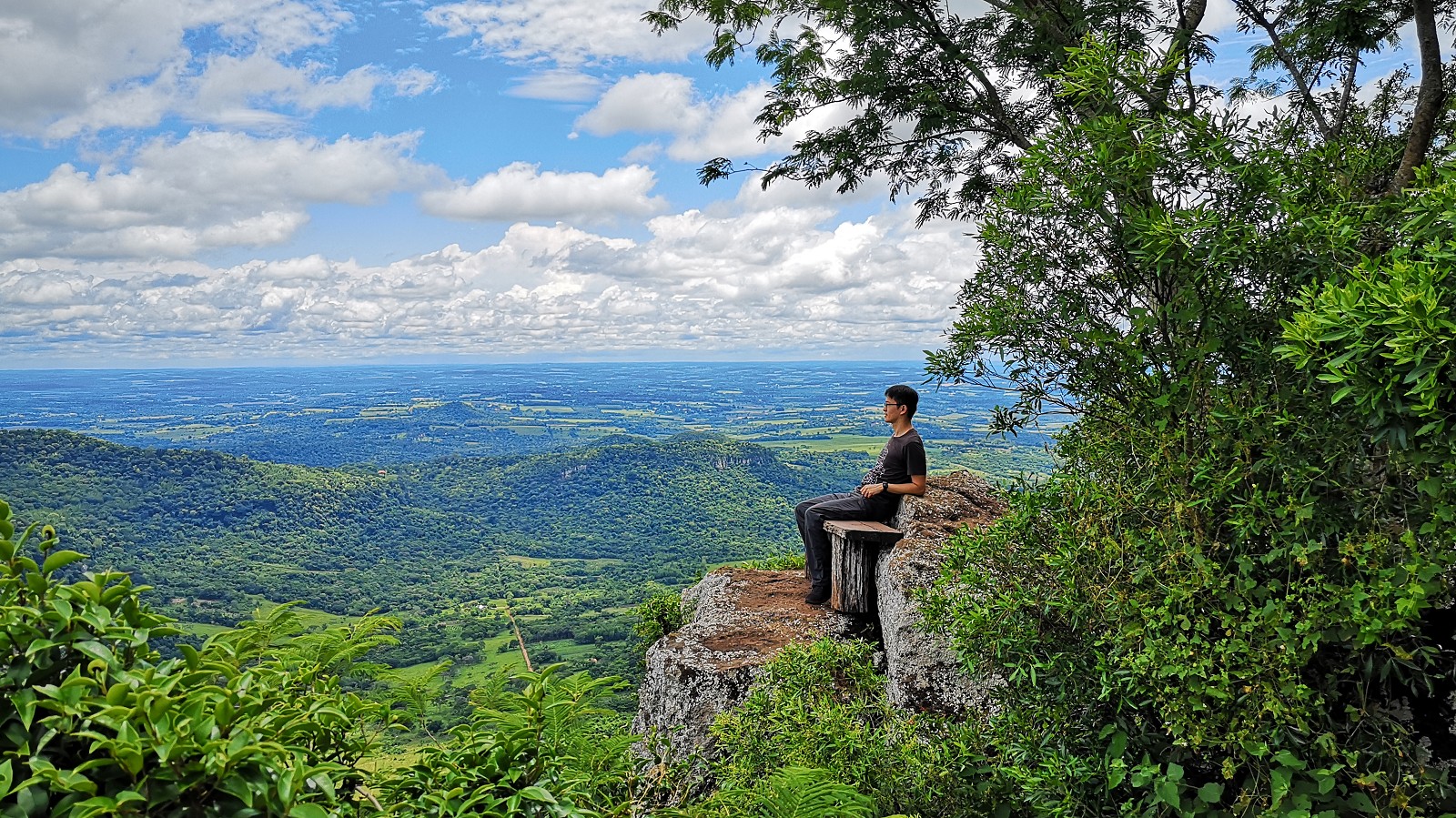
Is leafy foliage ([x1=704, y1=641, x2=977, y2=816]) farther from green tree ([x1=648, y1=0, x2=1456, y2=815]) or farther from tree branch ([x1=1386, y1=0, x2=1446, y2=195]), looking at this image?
tree branch ([x1=1386, y1=0, x2=1446, y2=195])

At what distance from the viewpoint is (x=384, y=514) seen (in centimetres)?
7156

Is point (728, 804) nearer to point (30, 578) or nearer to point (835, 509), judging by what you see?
point (30, 578)

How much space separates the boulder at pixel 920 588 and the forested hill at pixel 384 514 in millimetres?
35675

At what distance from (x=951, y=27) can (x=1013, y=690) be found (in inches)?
302

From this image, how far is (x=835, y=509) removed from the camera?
25.8 feet

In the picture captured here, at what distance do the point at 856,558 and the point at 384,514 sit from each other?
237ft

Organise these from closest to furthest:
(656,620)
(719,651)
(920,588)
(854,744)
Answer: (854,744), (920,588), (719,651), (656,620)

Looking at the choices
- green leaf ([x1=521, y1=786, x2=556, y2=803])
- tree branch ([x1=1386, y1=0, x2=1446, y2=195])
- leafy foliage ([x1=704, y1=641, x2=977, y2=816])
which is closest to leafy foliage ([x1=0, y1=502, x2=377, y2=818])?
green leaf ([x1=521, y1=786, x2=556, y2=803])

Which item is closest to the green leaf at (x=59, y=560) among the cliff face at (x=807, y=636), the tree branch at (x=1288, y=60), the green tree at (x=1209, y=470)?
the green tree at (x=1209, y=470)

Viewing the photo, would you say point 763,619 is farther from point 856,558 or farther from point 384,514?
point 384,514

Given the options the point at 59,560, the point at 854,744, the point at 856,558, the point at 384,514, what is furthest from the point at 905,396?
the point at 384,514

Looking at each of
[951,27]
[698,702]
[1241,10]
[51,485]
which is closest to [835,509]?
[698,702]

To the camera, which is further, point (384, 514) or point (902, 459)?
point (384, 514)

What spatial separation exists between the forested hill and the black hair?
36.2 metres
